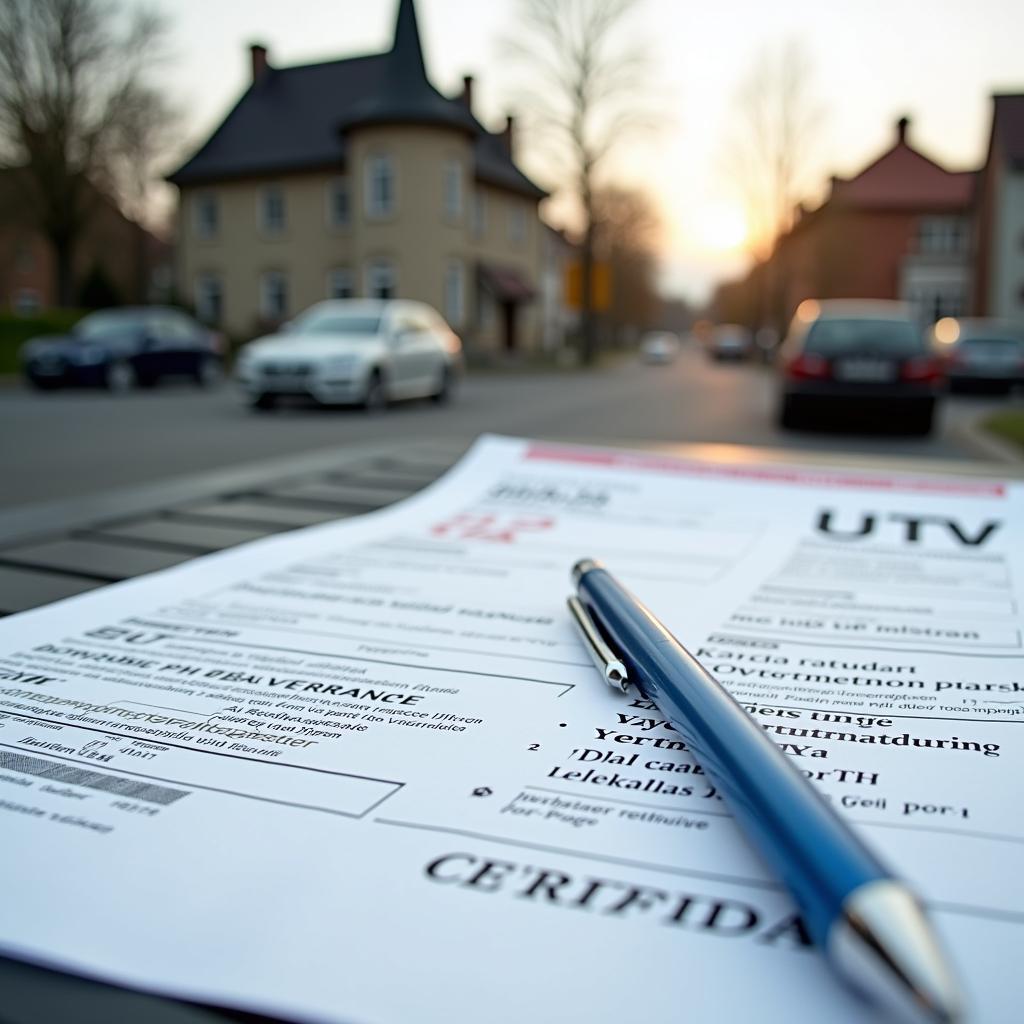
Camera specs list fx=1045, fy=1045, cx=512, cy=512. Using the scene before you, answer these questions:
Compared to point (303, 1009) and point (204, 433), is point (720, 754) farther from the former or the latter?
point (204, 433)

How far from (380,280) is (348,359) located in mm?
20657

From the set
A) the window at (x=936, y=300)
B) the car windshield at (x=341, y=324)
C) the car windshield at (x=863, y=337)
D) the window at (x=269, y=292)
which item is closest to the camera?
the car windshield at (x=863, y=337)

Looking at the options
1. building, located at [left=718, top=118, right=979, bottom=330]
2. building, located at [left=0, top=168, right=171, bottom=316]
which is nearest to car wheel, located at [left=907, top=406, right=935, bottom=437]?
building, located at [left=0, top=168, right=171, bottom=316]

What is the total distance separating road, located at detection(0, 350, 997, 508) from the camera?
7.60m

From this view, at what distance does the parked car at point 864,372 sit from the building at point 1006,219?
3273 cm

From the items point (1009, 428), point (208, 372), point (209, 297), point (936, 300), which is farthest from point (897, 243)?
point (1009, 428)

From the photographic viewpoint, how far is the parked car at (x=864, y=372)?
998 cm

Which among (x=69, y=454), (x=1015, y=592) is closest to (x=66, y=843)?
(x=1015, y=592)

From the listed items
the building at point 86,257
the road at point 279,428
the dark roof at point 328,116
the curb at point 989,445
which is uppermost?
the dark roof at point 328,116

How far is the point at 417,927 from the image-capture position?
50cm

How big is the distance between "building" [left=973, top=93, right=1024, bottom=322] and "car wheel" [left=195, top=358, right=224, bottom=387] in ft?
102

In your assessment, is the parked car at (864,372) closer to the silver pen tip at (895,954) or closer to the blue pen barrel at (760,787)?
the blue pen barrel at (760,787)

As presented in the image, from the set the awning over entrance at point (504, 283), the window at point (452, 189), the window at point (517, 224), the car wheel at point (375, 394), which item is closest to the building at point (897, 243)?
the window at point (517, 224)

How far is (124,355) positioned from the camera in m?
17.6
